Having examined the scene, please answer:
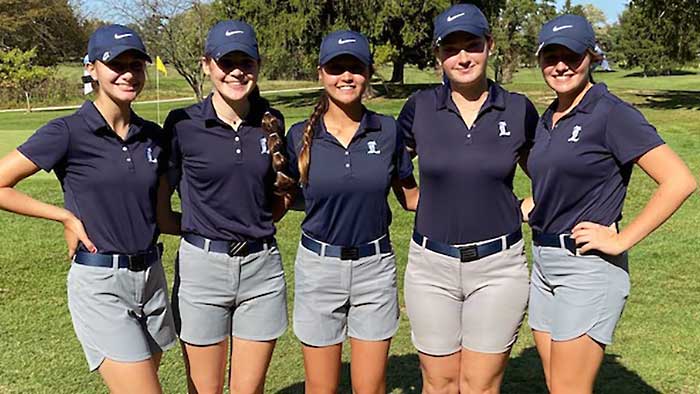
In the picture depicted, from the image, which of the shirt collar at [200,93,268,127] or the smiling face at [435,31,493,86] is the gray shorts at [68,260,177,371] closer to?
the shirt collar at [200,93,268,127]

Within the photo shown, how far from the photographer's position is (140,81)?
340 centimetres

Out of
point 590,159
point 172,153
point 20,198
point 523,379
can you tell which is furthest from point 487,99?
point 523,379

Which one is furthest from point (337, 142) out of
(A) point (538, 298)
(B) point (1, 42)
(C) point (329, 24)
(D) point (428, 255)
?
(B) point (1, 42)

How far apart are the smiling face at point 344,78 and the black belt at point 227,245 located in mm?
790

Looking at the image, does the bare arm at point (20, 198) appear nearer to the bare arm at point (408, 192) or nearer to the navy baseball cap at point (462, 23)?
the bare arm at point (408, 192)

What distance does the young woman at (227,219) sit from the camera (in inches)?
138

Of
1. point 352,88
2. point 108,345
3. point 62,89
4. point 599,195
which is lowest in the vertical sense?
point 62,89

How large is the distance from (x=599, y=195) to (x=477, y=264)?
0.63 m

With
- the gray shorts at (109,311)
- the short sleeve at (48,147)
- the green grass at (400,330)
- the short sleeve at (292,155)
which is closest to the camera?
the short sleeve at (48,147)

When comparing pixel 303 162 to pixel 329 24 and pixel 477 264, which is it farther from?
pixel 329 24

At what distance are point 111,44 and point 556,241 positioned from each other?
2.15 metres

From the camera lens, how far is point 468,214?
11.2ft

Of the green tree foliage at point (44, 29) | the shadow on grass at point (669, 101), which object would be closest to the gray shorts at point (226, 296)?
the shadow on grass at point (669, 101)

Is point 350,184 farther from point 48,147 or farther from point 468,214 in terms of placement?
point 48,147
